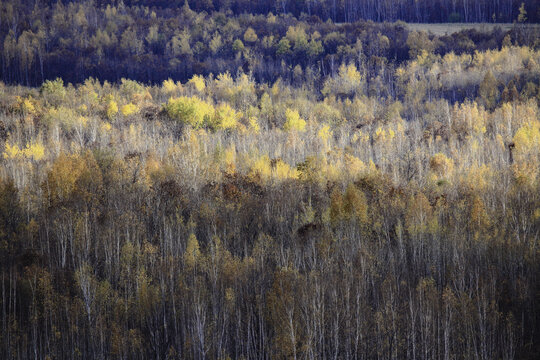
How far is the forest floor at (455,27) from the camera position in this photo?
531ft

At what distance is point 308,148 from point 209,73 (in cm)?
7789

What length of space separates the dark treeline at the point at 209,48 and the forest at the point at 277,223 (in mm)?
20173

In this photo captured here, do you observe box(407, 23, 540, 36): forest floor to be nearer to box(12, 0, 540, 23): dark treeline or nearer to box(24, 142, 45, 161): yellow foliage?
box(12, 0, 540, 23): dark treeline

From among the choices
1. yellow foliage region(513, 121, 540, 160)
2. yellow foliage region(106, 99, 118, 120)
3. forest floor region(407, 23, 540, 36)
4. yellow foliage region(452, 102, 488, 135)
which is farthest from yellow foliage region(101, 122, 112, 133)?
forest floor region(407, 23, 540, 36)

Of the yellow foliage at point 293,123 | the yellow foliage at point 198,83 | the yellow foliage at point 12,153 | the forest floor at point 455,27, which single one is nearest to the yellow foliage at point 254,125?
the yellow foliage at point 293,123

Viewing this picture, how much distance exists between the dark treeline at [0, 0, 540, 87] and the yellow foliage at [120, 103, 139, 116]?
166 ft

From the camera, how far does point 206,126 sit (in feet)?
340

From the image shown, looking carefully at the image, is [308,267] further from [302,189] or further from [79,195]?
[79,195]

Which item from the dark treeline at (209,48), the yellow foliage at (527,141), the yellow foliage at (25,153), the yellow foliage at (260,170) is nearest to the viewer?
the yellow foliage at (260,170)

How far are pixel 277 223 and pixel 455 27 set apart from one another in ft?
469

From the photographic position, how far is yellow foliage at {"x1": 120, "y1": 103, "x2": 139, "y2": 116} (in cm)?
10725

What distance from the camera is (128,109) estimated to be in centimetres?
10856

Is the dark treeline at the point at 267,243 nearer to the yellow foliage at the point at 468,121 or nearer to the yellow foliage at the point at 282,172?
the yellow foliage at the point at 282,172

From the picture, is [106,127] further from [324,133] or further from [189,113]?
[324,133]
